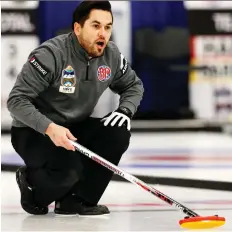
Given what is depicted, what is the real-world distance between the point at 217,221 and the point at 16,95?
0.91 m

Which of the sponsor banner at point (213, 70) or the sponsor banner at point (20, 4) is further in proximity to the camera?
the sponsor banner at point (213, 70)

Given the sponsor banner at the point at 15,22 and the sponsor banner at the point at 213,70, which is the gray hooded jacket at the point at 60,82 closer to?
the sponsor banner at the point at 15,22

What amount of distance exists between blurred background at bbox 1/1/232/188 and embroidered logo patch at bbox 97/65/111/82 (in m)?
5.16

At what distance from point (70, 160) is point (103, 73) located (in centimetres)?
39

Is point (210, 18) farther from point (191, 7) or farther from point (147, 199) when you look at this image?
point (147, 199)

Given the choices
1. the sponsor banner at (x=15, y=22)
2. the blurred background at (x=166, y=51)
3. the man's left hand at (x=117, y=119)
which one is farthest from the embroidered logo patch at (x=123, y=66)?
the sponsor banner at (x=15, y=22)

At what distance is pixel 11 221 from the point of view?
10.2ft

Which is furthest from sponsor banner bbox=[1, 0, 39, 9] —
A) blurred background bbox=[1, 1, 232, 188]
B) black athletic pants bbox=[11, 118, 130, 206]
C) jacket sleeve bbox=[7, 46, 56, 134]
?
jacket sleeve bbox=[7, 46, 56, 134]

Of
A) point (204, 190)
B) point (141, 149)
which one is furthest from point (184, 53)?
point (204, 190)

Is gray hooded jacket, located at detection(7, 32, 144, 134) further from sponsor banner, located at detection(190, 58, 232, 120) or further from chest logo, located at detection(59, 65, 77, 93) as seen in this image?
sponsor banner, located at detection(190, 58, 232, 120)

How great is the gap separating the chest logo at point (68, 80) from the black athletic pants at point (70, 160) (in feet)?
0.60

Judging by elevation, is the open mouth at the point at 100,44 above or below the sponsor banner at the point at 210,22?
below

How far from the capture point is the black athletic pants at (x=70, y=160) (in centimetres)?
322

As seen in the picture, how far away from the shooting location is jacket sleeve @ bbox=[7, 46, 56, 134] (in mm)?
3090
